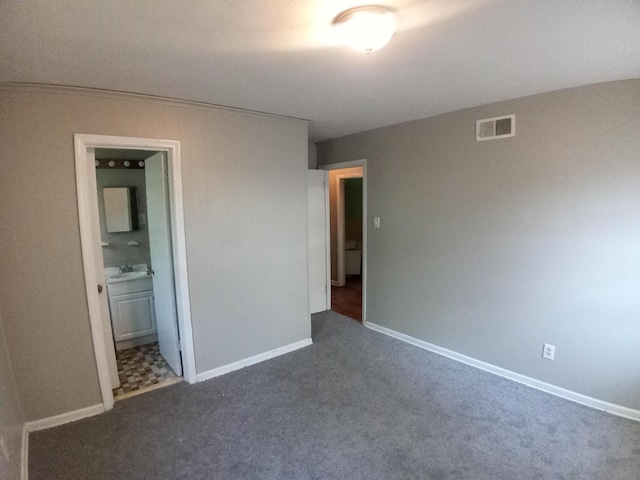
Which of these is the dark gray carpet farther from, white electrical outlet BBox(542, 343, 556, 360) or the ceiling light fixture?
the ceiling light fixture

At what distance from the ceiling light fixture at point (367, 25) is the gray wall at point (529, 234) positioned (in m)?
1.75

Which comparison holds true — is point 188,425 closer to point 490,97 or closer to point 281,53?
point 281,53

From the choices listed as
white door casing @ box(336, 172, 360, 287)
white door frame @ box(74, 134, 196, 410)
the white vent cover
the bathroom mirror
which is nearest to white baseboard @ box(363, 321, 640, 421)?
the white vent cover

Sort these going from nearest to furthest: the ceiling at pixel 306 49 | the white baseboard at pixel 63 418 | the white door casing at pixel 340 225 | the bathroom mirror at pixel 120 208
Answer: the ceiling at pixel 306 49 → the white baseboard at pixel 63 418 → the bathroom mirror at pixel 120 208 → the white door casing at pixel 340 225

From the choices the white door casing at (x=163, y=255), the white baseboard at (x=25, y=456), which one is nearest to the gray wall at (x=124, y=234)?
the white door casing at (x=163, y=255)

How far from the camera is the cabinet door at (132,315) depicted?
3.44m

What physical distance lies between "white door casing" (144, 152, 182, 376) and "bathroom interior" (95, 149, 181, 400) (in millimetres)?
286

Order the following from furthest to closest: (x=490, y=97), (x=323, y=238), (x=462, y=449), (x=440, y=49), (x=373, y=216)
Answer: (x=323, y=238), (x=373, y=216), (x=490, y=97), (x=462, y=449), (x=440, y=49)

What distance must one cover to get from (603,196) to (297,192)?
8.15 feet

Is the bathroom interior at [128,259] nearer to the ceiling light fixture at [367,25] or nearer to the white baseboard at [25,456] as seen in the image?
the white baseboard at [25,456]

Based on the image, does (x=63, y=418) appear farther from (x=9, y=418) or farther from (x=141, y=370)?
(x=141, y=370)

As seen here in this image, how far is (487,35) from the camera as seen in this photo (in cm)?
157

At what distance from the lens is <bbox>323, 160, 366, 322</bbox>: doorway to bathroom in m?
4.56

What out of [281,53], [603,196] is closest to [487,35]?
[281,53]
